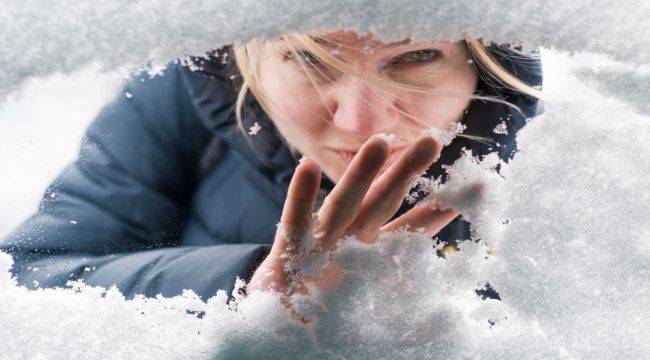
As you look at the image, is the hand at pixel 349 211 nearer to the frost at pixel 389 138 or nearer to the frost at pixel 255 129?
the frost at pixel 389 138

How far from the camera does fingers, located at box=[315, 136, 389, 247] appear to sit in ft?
1.31

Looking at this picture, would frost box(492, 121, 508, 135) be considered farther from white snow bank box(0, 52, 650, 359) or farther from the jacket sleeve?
the jacket sleeve

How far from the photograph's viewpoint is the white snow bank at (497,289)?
37cm

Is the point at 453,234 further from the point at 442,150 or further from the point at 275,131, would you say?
the point at 275,131

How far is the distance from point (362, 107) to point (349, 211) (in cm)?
11

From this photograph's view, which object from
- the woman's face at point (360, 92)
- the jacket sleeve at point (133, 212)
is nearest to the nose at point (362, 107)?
the woman's face at point (360, 92)

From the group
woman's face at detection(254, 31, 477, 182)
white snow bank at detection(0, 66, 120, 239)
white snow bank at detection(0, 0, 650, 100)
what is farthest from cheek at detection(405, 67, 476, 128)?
white snow bank at detection(0, 66, 120, 239)

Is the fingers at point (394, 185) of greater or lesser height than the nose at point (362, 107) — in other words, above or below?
below

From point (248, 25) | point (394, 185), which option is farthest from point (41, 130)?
point (394, 185)

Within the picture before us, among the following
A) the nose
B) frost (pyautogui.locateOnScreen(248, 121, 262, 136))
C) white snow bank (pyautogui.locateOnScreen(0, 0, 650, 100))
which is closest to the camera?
white snow bank (pyautogui.locateOnScreen(0, 0, 650, 100))

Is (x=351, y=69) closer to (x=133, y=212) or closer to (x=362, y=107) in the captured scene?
(x=362, y=107)

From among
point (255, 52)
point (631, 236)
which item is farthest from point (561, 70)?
point (255, 52)

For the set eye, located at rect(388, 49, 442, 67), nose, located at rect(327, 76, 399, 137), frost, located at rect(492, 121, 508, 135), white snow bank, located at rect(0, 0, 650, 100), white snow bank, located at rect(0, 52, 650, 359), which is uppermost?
white snow bank, located at rect(0, 0, 650, 100)

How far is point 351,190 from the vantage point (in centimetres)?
41
